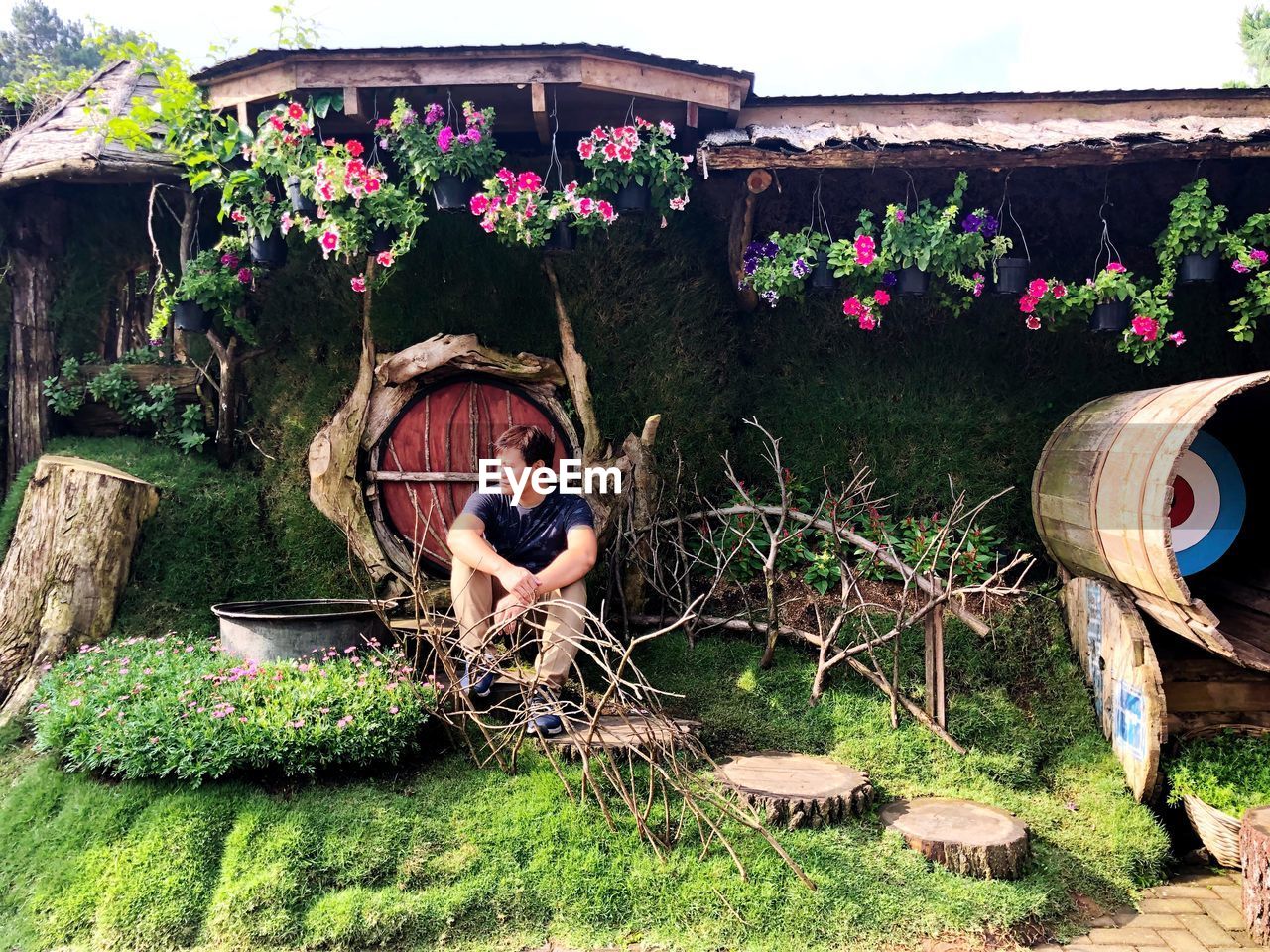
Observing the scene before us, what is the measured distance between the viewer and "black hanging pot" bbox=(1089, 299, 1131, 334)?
566cm

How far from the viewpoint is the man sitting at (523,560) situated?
417cm

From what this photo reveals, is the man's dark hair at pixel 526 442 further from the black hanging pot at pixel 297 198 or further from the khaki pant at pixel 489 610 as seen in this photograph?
the black hanging pot at pixel 297 198

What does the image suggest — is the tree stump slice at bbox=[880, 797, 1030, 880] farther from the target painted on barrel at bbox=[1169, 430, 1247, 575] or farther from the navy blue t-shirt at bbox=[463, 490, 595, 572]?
the target painted on barrel at bbox=[1169, 430, 1247, 575]

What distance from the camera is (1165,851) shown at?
3.99 m

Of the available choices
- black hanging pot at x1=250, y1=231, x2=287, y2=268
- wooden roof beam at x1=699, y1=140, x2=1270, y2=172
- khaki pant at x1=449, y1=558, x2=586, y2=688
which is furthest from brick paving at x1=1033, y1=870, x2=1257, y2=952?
black hanging pot at x1=250, y1=231, x2=287, y2=268

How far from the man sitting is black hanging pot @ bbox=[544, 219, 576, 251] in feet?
5.08

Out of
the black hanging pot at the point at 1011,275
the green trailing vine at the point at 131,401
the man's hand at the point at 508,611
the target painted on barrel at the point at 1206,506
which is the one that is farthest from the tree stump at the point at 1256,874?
the green trailing vine at the point at 131,401

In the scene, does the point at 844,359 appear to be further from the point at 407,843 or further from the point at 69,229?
the point at 69,229

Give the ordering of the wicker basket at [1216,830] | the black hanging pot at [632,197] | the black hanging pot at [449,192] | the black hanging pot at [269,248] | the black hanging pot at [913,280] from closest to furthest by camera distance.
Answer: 1. the wicker basket at [1216,830]
2. the black hanging pot at [449,192]
3. the black hanging pot at [632,197]
4. the black hanging pot at [269,248]
5. the black hanging pot at [913,280]

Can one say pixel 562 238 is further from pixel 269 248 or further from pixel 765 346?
pixel 269 248

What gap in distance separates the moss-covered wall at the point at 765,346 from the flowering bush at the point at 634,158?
1.88 feet

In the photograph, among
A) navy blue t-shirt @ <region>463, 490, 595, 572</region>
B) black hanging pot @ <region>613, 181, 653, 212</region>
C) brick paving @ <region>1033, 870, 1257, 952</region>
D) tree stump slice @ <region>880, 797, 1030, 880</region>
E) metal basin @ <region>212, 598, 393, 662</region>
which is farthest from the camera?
black hanging pot @ <region>613, 181, 653, 212</region>

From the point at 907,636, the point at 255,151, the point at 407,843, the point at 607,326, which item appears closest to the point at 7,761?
the point at 407,843

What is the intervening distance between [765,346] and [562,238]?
1.75 m
